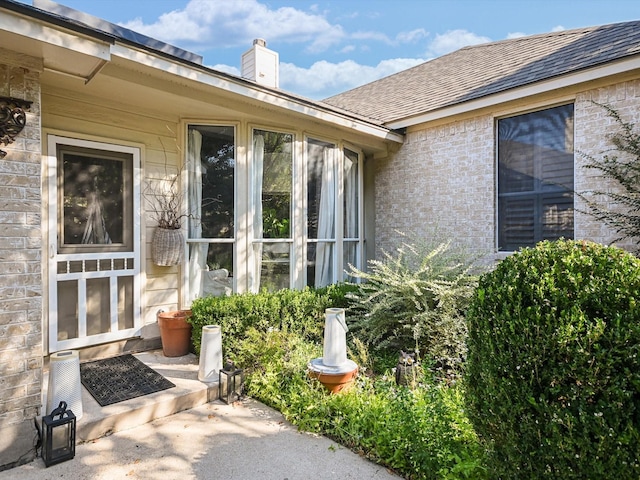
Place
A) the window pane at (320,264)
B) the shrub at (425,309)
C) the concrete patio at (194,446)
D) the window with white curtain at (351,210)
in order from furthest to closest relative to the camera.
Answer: the window with white curtain at (351,210) < the window pane at (320,264) < the shrub at (425,309) < the concrete patio at (194,446)

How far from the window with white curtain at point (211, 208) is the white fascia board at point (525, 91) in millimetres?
2934

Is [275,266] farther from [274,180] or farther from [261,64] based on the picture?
[261,64]

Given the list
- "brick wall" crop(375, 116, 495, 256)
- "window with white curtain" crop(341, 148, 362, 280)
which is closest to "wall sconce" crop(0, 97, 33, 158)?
"window with white curtain" crop(341, 148, 362, 280)

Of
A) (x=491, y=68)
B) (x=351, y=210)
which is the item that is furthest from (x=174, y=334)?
(x=491, y=68)

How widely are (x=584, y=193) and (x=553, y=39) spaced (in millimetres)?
3373

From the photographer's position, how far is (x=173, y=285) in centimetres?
478

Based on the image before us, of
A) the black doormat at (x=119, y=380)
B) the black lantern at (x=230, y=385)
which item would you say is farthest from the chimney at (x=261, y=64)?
the black lantern at (x=230, y=385)

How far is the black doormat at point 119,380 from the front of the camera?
332cm

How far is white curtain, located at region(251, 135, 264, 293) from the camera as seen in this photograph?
5.06 m

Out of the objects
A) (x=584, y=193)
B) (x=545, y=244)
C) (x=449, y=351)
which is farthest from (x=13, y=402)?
(x=584, y=193)

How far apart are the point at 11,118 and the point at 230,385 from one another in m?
2.68

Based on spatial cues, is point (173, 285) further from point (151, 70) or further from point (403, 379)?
point (403, 379)

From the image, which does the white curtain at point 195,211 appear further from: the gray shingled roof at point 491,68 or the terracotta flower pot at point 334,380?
the gray shingled roof at point 491,68

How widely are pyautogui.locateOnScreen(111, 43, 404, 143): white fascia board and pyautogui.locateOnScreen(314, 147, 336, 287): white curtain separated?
56 centimetres
